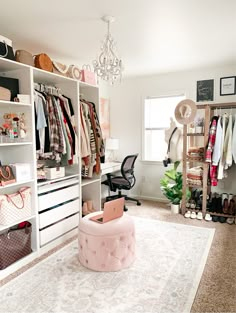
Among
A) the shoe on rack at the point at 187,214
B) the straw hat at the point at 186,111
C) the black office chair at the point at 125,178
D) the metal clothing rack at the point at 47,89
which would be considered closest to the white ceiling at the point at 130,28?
the metal clothing rack at the point at 47,89

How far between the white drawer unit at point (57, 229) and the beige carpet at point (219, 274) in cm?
135

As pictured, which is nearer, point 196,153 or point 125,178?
point 196,153

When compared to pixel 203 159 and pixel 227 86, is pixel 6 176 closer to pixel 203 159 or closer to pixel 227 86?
pixel 203 159

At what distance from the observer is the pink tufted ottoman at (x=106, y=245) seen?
2.21 meters

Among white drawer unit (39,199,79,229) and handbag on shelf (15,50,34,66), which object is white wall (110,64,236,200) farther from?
handbag on shelf (15,50,34,66)

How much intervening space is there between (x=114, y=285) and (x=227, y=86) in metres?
3.38

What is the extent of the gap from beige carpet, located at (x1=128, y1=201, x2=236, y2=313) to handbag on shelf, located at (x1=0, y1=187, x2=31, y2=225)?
1700 millimetres

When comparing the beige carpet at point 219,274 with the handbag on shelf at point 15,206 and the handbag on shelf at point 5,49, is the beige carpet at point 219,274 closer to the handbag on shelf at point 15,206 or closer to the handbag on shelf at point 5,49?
the handbag on shelf at point 15,206

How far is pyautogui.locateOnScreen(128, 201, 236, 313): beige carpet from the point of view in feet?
6.01

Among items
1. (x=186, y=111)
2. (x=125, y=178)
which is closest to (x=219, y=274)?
(x=125, y=178)

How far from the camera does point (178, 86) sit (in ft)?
14.1

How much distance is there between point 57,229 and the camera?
2814mm

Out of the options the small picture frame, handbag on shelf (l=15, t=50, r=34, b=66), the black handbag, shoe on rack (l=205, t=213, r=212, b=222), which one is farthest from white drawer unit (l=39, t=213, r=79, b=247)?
the small picture frame

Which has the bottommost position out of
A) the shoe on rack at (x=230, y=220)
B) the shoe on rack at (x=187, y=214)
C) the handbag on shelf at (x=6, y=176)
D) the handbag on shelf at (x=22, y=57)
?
the shoe on rack at (x=230, y=220)
